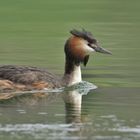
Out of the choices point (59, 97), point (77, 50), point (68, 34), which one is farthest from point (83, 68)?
point (68, 34)

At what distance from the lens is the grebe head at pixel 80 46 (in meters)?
18.3

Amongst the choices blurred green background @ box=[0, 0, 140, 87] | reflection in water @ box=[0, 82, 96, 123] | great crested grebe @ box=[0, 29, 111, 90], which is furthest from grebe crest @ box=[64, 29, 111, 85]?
blurred green background @ box=[0, 0, 140, 87]

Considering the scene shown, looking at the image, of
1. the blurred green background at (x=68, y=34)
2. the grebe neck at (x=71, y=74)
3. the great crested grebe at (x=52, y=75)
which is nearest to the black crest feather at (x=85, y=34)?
the great crested grebe at (x=52, y=75)

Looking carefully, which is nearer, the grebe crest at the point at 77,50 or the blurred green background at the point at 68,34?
the grebe crest at the point at 77,50

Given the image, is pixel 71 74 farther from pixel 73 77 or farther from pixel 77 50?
pixel 77 50

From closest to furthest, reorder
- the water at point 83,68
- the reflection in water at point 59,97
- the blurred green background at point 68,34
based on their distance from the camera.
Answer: the water at point 83,68 → the reflection in water at point 59,97 → the blurred green background at point 68,34

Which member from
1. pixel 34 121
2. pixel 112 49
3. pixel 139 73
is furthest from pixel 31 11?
pixel 34 121

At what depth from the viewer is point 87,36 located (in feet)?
60.0

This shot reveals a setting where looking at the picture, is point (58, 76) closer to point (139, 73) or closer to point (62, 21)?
point (139, 73)

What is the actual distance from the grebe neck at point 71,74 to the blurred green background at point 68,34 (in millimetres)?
398

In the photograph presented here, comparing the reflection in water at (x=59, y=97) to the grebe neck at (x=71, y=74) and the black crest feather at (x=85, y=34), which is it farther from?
the black crest feather at (x=85, y=34)

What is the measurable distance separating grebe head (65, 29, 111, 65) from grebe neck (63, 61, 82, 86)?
0.08 m

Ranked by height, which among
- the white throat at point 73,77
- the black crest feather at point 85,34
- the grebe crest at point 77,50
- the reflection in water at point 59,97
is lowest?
the reflection in water at point 59,97

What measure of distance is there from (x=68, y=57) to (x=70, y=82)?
58 cm
